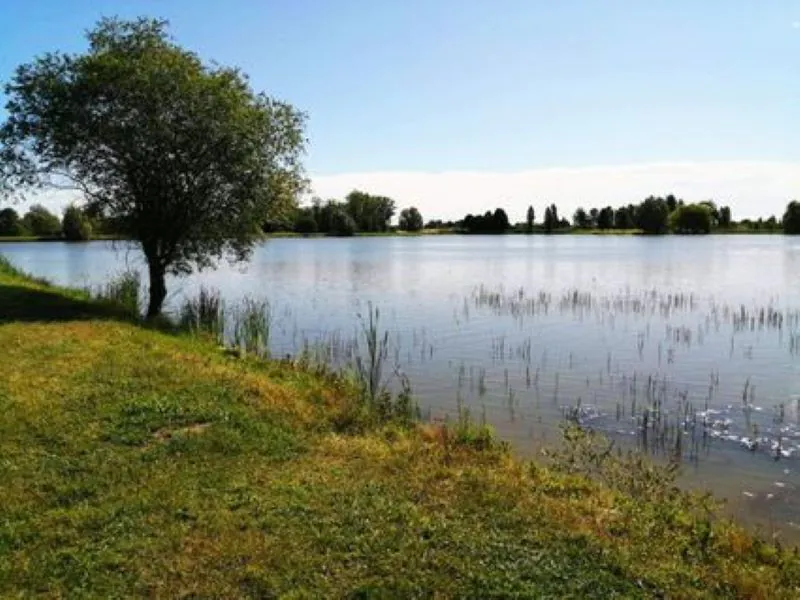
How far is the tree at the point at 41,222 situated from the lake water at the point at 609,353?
351 feet

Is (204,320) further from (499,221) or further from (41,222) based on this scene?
(499,221)

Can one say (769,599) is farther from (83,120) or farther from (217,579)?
(83,120)

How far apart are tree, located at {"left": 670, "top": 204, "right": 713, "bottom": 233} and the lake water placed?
126 metres

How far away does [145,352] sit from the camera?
598 inches

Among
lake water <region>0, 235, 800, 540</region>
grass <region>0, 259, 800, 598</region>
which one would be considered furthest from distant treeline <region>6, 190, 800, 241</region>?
grass <region>0, 259, 800, 598</region>

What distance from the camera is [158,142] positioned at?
73.4 ft

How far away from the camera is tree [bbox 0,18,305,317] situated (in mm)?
21922

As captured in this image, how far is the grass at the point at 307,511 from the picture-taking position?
6418 millimetres

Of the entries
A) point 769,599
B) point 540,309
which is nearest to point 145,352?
point 769,599

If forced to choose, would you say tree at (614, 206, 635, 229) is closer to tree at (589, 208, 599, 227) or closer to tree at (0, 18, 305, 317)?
tree at (589, 208, 599, 227)

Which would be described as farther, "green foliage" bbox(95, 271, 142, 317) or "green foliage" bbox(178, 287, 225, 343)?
"green foliage" bbox(95, 271, 142, 317)

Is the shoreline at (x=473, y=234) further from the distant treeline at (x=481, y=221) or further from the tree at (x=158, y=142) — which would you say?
the tree at (x=158, y=142)

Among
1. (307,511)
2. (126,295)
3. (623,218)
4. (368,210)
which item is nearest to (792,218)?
(623,218)

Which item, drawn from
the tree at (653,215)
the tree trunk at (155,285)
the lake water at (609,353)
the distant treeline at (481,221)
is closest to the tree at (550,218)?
the distant treeline at (481,221)
